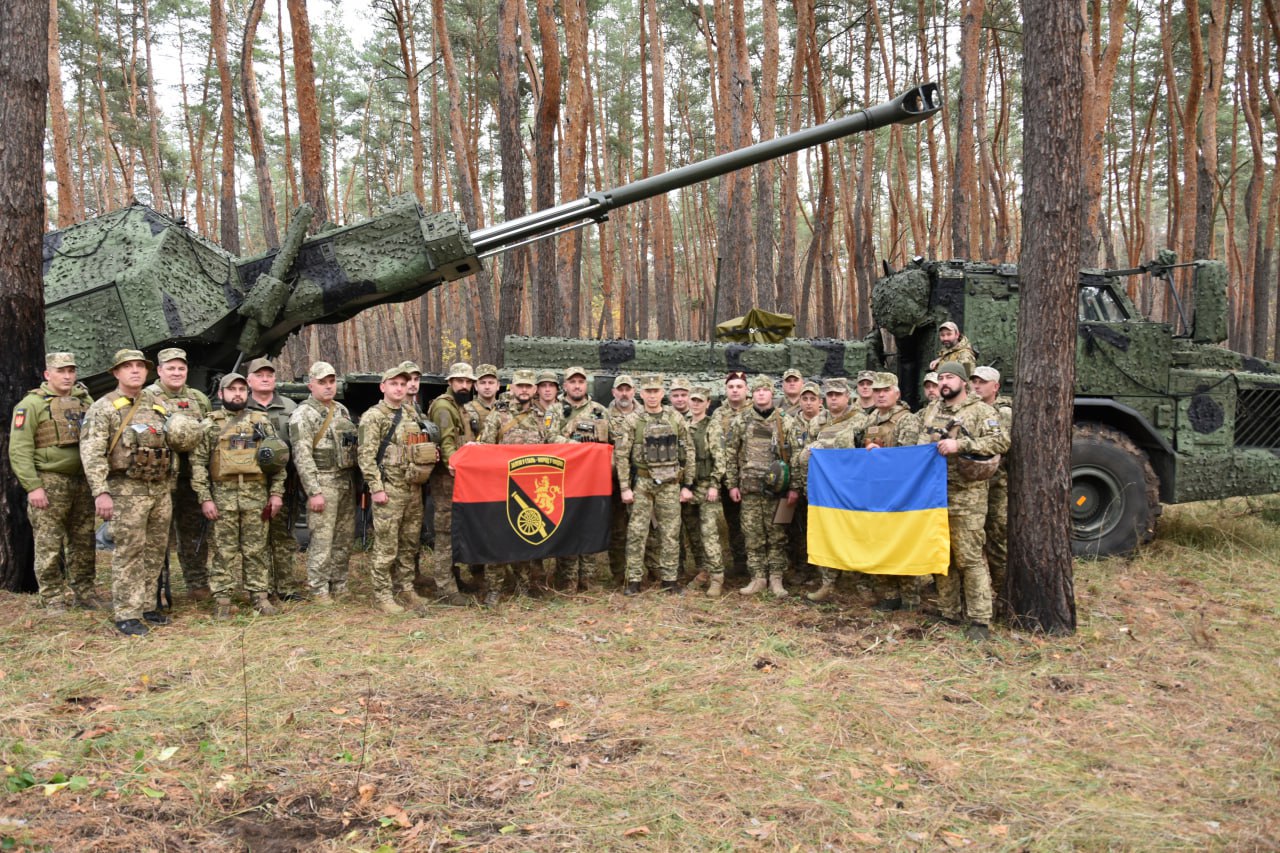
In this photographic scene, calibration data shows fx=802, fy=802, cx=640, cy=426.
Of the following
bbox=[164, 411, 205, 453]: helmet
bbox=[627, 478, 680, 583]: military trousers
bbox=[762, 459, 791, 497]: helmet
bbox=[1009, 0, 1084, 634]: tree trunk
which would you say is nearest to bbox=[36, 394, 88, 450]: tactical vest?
bbox=[164, 411, 205, 453]: helmet

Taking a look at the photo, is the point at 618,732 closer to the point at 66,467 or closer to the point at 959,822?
the point at 959,822

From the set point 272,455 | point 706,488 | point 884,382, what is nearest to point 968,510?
point 884,382

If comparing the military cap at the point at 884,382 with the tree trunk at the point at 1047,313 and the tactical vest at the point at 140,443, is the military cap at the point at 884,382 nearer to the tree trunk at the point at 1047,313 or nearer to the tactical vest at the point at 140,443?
the tree trunk at the point at 1047,313

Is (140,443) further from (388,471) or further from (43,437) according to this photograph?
(388,471)

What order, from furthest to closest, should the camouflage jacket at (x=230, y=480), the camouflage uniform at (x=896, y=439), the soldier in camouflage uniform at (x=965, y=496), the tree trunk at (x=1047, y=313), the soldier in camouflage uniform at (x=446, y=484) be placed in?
the soldier in camouflage uniform at (x=446, y=484), the camouflage uniform at (x=896, y=439), the camouflage jacket at (x=230, y=480), the soldier in camouflage uniform at (x=965, y=496), the tree trunk at (x=1047, y=313)

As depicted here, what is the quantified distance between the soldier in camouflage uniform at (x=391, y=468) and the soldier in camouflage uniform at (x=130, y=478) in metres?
1.36

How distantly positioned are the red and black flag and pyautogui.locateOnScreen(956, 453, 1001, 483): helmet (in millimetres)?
2738

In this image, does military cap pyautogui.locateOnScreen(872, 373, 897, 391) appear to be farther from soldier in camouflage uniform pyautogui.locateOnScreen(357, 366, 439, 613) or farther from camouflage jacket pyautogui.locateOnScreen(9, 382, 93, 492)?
camouflage jacket pyautogui.locateOnScreen(9, 382, 93, 492)

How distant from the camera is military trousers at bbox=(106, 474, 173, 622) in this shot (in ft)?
17.8

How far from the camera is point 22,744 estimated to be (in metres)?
3.63

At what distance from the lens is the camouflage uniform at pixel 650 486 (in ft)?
21.9

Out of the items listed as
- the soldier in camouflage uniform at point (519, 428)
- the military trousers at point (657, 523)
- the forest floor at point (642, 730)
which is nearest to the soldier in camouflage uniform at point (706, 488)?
the military trousers at point (657, 523)

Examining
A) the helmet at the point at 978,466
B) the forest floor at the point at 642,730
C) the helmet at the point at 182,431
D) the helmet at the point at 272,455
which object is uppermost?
the helmet at the point at 182,431

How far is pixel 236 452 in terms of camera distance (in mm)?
5871
